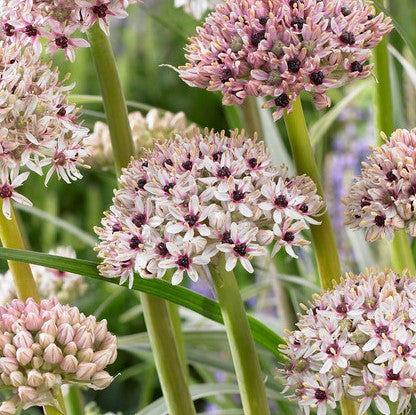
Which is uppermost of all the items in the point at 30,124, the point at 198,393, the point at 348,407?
the point at 30,124

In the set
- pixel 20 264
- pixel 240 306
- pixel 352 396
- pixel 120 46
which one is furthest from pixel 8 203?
pixel 120 46

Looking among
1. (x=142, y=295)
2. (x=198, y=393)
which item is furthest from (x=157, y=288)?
(x=198, y=393)

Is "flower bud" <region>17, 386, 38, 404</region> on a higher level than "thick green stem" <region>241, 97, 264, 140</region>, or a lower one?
lower

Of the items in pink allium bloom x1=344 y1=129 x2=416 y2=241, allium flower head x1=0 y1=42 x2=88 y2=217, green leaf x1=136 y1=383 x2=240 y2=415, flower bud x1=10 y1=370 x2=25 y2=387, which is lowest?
flower bud x1=10 y1=370 x2=25 y2=387

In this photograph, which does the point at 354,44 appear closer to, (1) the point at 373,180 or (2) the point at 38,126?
(1) the point at 373,180

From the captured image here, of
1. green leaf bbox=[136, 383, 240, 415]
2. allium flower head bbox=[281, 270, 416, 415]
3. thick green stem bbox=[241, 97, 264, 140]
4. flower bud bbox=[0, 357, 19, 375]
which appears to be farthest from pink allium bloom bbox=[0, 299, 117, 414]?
thick green stem bbox=[241, 97, 264, 140]

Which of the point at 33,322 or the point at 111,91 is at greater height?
the point at 111,91

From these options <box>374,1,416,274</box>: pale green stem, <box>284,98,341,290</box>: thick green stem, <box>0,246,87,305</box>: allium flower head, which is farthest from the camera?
<box>0,246,87,305</box>: allium flower head

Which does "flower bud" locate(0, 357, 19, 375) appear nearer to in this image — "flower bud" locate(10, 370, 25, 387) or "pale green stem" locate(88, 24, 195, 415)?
"flower bud" locate(10, 370, 25, 387)

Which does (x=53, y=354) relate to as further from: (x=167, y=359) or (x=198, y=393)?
(x=198, y=393)
